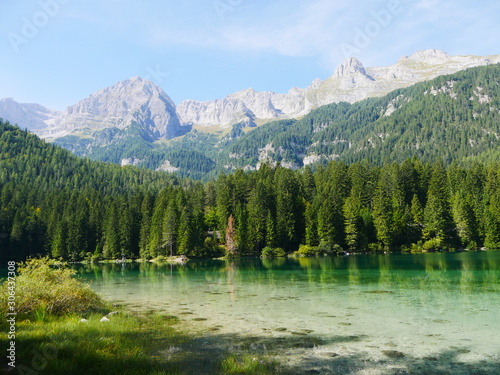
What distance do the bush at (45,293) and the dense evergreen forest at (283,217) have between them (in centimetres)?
7681

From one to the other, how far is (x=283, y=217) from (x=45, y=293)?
8693cm

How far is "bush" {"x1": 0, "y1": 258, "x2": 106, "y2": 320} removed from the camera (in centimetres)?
1898

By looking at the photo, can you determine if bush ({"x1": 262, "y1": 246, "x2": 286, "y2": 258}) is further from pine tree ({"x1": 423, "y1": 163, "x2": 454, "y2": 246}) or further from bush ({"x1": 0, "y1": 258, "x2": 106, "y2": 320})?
bush ({"x1": 0, "y1": 258, "x2": 106, "y2": 320})

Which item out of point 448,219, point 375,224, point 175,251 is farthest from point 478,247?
point 175,251

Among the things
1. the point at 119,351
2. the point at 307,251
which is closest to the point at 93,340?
the point at 119,351

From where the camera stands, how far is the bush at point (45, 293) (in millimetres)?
18984

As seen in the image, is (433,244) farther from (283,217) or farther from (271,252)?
(271,252)

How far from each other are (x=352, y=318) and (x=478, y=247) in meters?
89.9

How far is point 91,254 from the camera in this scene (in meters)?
115

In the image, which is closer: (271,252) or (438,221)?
(438,221)

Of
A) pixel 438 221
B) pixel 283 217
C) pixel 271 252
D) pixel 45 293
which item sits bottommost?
pixel 271 252

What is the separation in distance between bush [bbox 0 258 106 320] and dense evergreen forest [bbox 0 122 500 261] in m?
76.8

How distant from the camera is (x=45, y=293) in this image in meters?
20.0

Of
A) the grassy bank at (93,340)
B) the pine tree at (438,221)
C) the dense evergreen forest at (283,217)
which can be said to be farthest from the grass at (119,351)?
the pine tree at (438,221)
